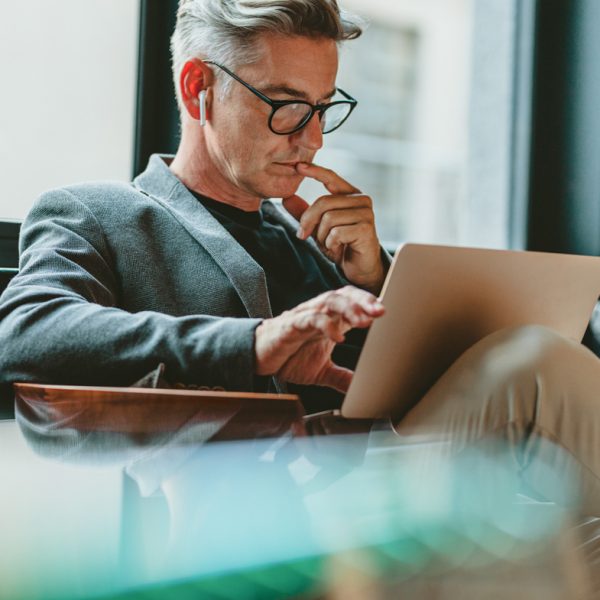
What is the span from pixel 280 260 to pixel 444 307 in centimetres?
62

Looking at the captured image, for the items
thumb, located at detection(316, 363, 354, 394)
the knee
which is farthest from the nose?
the knee

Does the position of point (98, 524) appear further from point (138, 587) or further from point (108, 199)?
point (108, 199)

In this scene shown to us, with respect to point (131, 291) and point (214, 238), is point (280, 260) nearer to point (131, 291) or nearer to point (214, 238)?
point (214, 238)

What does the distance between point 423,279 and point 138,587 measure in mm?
550

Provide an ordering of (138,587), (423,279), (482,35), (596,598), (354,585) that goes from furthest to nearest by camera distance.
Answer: (482,35), (423,279), (596,598), (354,585), (138,587)

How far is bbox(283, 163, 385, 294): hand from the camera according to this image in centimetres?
154

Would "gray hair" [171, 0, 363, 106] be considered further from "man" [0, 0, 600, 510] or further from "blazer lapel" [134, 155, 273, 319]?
"blazer lapel" [134, 155, 273, 319]

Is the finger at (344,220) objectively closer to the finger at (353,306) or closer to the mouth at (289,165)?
the mouth at (289,165)

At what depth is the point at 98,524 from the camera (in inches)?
24.1

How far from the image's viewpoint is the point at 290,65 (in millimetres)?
1485

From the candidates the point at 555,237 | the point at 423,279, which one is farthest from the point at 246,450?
the point at 555,237

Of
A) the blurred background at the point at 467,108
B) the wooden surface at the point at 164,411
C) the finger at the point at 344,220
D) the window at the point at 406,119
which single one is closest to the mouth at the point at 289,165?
the finger at the point at 344,220

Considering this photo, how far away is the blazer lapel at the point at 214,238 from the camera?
143cm

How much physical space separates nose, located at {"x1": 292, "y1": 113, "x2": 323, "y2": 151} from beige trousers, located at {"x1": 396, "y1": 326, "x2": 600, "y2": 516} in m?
0.64
